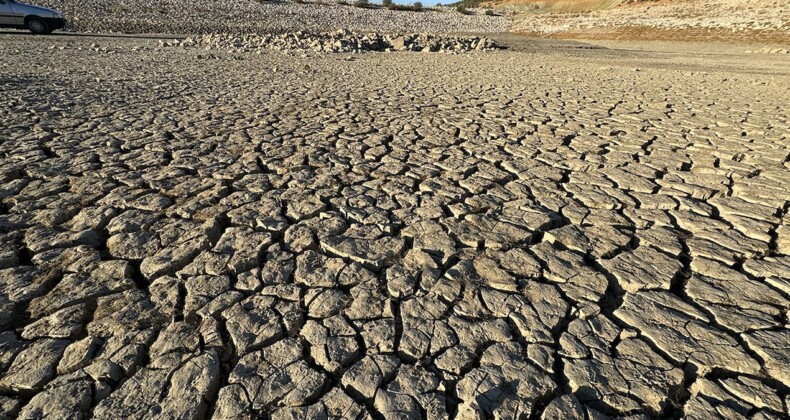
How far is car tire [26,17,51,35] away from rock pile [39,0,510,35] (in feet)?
6.79

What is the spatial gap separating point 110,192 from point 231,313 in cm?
163

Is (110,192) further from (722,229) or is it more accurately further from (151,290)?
(722,229)

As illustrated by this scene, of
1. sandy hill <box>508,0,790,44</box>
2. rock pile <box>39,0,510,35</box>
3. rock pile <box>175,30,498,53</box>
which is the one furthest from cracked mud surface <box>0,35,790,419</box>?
sandy hill <box>508,0,790,44</box>

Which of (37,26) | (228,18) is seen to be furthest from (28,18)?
(228,18)

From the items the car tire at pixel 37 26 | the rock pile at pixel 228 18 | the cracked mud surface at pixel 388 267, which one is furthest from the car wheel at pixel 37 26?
the cracked mud surface at pixel 388 267

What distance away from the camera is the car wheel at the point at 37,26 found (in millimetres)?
11587

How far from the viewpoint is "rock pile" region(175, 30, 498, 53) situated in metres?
11.3

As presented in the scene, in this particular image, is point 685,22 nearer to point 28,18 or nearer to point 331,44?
point 331,44

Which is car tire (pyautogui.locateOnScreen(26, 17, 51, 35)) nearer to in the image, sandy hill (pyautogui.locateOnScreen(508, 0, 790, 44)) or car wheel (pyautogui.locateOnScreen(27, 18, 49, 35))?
car wheel (pyautogui.locateOnScreen(27, 18, 49, 35))

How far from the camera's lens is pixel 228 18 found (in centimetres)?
1998

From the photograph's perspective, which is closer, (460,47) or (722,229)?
(722,229)

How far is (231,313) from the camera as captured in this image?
174 cm

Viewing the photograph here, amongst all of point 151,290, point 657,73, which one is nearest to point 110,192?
point 151,290

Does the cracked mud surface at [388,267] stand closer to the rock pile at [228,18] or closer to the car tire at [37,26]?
the car tire at [37,26]
